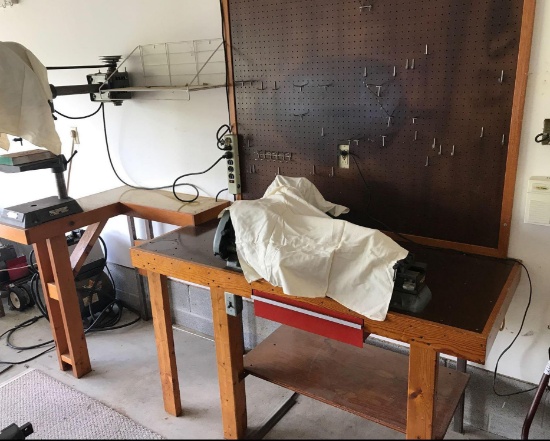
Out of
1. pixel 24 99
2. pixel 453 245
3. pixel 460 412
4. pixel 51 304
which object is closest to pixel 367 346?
pixel 460 412

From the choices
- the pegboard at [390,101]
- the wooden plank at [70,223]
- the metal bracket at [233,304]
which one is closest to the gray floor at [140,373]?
the metal bracket at [233,304]

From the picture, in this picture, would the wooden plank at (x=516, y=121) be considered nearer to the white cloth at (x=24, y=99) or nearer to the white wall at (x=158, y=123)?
the white wall at (x=158, y=123)

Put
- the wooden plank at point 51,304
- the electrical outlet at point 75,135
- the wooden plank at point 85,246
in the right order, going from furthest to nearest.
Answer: the electrical outlet at point 75,135 → the wooden plank at point 85,246 → the wooden plank at point 51,304

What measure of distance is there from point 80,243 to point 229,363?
3.98 feet

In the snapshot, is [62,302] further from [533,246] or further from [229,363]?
[533,246]

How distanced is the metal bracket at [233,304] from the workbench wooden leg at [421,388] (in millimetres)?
604

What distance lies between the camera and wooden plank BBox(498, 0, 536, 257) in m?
1.43

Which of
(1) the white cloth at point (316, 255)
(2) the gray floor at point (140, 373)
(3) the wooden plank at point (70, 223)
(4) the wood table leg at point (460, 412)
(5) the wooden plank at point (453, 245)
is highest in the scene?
(1) the white cloth at point (316, 255)

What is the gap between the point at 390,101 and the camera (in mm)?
1736

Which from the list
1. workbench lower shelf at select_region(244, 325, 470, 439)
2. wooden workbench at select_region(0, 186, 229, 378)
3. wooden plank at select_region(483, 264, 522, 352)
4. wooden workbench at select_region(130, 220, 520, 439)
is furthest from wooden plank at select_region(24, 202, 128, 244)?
wooden plank at select_region(483, 264, 522, 352)

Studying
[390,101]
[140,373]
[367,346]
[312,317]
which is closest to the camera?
[312,317]

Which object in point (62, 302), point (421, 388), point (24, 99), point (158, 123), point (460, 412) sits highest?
point (24, 99)

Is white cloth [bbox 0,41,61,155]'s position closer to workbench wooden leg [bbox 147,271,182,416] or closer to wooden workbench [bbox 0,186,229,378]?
wooden workbench [bbox 0,186,229,378]

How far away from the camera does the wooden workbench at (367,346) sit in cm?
127
